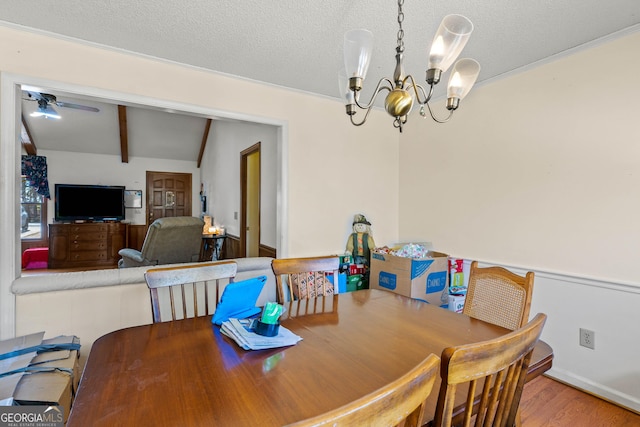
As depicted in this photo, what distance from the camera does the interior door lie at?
4.69m

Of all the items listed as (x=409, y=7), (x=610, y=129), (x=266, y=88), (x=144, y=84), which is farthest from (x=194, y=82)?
(x=610, y=129)

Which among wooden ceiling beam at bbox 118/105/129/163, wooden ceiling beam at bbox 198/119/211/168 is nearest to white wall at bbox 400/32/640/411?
wooden ceiling beam at bbox 198/119/211/168

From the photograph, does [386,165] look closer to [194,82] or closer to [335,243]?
[335,243]

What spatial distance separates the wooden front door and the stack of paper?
7.00m

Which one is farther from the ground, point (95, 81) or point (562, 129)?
point (95, 81)

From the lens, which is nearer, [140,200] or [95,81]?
[95,81]

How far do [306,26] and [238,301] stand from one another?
1.73 meters

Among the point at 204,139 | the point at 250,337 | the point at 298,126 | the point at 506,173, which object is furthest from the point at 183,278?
the point at 204,139

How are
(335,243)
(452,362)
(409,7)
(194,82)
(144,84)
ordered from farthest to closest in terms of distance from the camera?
(335,243), (194,82), (144,84), (409,7), (452,362)

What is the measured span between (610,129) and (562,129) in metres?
0.27

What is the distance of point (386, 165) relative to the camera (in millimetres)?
3615

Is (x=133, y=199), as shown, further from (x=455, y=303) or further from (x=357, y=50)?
(x=357, y=50)

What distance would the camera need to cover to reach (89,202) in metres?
6.46

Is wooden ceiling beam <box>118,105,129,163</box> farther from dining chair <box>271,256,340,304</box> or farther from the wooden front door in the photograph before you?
dining chair <box>271,256,340,304</box>
